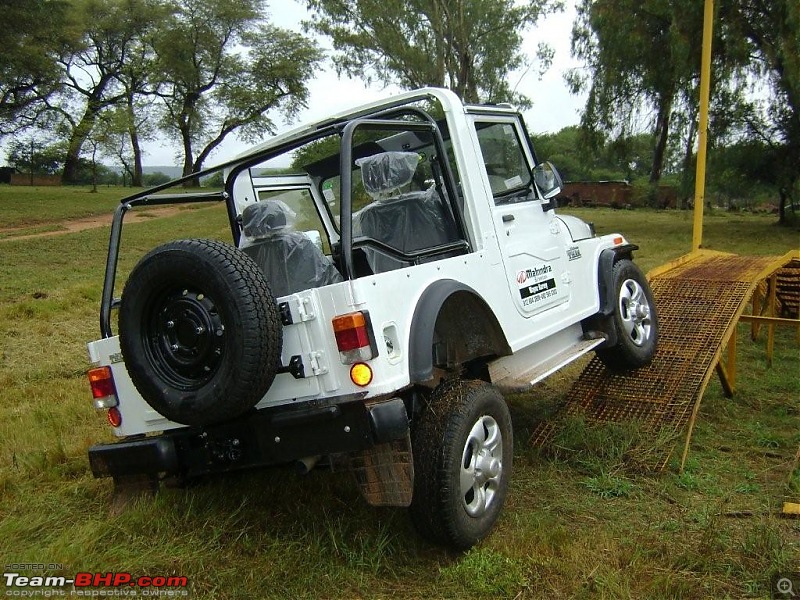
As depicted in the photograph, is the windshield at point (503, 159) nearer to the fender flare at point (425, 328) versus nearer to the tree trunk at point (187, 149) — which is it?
the fender flare at point (425, 328)

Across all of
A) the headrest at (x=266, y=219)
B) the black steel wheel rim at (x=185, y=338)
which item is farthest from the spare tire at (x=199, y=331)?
the headrest at (x=266, y=219)

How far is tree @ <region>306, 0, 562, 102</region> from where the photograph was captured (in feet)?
81.8

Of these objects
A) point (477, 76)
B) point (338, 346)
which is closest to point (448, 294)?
point (338, 346)

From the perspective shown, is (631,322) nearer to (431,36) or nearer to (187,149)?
(431,36)

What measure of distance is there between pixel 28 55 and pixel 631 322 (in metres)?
29.4

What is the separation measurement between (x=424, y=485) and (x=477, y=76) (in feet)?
85.3

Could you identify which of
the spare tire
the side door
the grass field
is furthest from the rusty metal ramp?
the spare tire

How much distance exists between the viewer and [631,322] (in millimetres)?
5848

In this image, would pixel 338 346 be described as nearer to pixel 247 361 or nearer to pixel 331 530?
pixel 247 361

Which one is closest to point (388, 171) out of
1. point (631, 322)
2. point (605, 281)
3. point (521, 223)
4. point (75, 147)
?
point (521, 223)

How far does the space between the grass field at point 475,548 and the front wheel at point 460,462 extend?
0.17m

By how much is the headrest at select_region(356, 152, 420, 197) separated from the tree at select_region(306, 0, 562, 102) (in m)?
21.2

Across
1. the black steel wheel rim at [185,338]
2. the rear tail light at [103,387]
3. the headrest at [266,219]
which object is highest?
the headrest at [266,219]

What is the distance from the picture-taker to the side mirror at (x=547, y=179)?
5.11m
